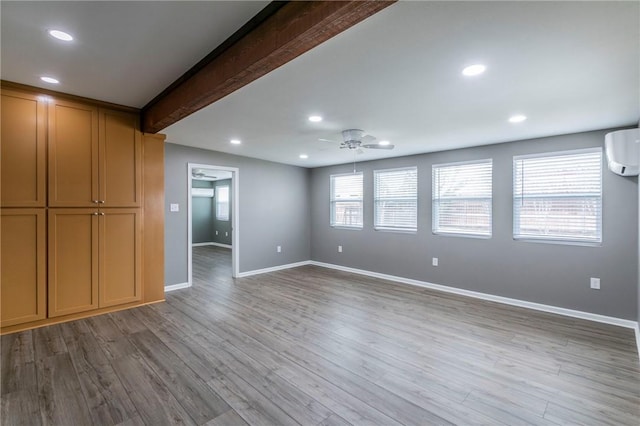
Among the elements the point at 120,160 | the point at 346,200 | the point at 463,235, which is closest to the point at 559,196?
the point at 463,235

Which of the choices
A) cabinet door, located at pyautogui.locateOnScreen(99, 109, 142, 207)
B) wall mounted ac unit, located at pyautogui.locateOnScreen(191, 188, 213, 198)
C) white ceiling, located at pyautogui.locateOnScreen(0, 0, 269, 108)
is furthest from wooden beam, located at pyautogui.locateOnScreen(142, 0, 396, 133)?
wall mounted ac unit, located at pyautogui.locateOnScreen(191, 188, 213, 198)

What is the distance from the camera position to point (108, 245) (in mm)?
3439

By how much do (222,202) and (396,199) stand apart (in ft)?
21.4

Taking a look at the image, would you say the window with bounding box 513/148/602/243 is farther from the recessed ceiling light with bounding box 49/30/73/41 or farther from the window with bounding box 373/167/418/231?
the recessed ceiling light with bounding box 49/30/73/41

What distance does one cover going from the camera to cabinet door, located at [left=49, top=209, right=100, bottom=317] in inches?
121

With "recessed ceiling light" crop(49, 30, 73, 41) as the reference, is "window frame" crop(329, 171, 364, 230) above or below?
below

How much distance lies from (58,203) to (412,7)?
12.6 feet

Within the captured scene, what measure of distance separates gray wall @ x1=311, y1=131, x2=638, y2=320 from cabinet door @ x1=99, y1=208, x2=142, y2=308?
3919 mm

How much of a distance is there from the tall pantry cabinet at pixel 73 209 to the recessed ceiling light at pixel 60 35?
155cm

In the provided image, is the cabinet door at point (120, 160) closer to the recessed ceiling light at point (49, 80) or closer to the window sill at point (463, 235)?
the recessed ceiling light at point (49, 80)

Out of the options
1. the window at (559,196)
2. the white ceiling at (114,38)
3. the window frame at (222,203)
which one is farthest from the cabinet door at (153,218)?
the window frame at (222,203)

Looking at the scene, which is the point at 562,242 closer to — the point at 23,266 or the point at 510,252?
the point at 510,252

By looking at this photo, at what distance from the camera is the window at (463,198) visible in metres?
4.41

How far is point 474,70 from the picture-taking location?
2.09 metres
